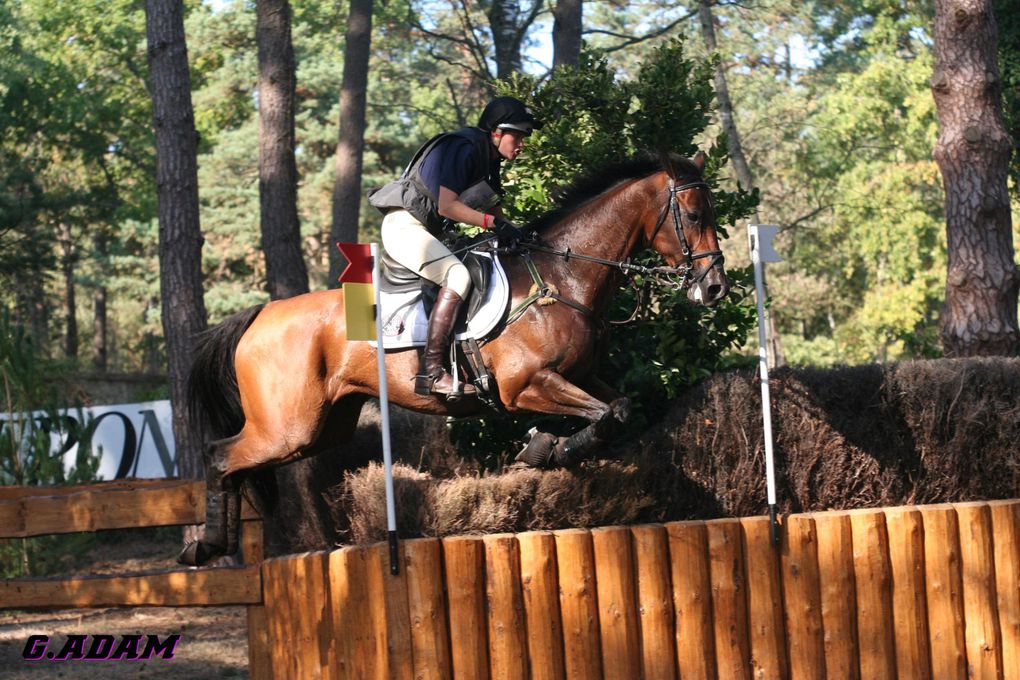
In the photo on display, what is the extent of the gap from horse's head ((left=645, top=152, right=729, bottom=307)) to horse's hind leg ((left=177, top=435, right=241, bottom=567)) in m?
2.73

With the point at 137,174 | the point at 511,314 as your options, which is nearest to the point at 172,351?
the point at 511,314

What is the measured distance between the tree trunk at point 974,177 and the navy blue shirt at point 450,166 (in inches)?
175

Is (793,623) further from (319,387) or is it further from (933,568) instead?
(319,387)

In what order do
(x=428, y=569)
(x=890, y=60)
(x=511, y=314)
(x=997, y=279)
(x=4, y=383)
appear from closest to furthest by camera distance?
(x=428, y=569) < (x=511, y=314) < (x=997, y=279) < (x=4, y=383) < (x=890, y=60)

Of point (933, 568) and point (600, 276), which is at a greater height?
point (600, 276)

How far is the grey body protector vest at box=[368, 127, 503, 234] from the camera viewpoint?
20.4 feet

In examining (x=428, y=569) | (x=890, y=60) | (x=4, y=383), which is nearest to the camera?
(x=428, y=569)

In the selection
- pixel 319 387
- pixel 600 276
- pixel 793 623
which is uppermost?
pixel 600 276

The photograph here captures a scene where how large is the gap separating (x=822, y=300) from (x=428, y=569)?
33.1 metres

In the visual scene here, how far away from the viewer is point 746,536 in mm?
5520

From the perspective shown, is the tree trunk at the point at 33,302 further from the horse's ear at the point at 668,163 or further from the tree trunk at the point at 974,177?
the horse's ear at the point at 668,163

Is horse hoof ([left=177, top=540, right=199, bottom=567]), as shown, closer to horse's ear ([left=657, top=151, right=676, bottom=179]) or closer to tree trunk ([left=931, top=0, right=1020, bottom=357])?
horse's ear ([left=657, top=151, right=676, bottom=179])

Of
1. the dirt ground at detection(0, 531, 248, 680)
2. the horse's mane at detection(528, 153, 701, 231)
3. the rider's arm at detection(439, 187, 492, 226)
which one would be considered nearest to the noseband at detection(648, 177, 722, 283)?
the horse's mane at detection(528, 153, 701, 231)

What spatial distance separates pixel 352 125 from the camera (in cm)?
1642
